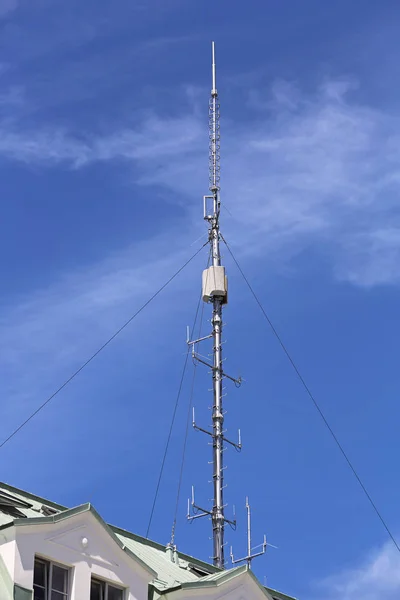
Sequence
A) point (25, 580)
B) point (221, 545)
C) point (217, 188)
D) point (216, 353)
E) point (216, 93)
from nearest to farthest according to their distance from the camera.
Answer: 1. point (25, 580)
2. point (221, 545)
3. point (216, 353)
4. point (217, 188)
5. point (216, 93)

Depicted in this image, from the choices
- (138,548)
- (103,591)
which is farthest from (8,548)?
(138,548)

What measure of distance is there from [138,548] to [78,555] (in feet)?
29.6

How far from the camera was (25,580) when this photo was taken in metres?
36.0

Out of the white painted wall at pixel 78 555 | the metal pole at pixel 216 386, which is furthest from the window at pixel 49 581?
the metal pole at pixel 216 386

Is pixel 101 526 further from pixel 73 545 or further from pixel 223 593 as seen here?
pixel 223 593

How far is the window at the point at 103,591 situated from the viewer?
38.3m

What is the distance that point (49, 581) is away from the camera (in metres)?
37.0

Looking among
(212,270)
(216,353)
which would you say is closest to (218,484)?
(216,353)

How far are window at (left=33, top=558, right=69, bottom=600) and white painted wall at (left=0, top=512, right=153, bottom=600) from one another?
0.21 meters

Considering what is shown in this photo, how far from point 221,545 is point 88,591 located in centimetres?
2143

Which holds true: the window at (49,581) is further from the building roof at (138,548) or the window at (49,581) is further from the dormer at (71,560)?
the building roof at (138,548)

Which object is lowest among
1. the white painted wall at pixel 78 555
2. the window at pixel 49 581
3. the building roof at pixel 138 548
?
the window at pixel 49 581

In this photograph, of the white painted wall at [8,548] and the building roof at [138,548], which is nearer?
the white painted wall at [8,548]

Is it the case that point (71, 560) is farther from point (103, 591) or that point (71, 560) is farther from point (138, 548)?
point (138, 548)
